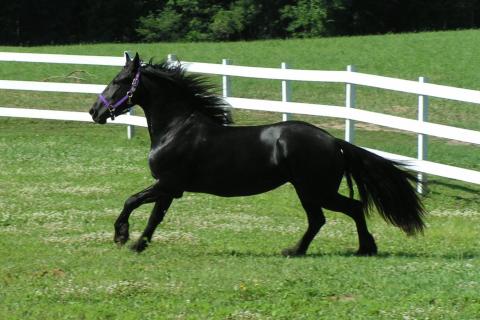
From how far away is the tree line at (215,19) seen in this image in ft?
166

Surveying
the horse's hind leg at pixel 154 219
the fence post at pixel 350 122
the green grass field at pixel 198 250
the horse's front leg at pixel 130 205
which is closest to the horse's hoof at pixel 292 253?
the green grass field at pixel 198 250

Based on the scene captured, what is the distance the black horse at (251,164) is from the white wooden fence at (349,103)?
0.61 m

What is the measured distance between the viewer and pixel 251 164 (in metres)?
9.88

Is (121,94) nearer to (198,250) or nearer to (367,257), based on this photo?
(198,250)

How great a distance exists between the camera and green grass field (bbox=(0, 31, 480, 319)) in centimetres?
794

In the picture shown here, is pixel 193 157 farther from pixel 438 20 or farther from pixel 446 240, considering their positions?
pixel 438 20

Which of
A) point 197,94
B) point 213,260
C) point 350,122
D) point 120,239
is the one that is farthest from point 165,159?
point 350,122

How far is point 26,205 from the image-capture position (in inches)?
509

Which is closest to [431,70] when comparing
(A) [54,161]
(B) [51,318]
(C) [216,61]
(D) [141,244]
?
(C) [216,61]

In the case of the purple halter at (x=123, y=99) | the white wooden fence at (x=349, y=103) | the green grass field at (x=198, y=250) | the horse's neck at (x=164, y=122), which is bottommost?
the green grass field at (x=198, y=250)

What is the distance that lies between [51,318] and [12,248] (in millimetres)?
2841

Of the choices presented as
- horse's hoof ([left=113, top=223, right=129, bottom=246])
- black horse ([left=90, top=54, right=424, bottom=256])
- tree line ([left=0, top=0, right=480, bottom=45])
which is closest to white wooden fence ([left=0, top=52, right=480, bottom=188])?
black horse ([left=90, top=54, right=424, bottom=256])

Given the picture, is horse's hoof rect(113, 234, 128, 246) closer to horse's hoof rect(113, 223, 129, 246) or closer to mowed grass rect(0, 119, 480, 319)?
horse's hoof rect(113, 223, 129, 246)

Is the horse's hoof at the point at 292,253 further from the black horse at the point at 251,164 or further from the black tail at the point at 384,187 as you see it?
the black tail at the point at 384,187
